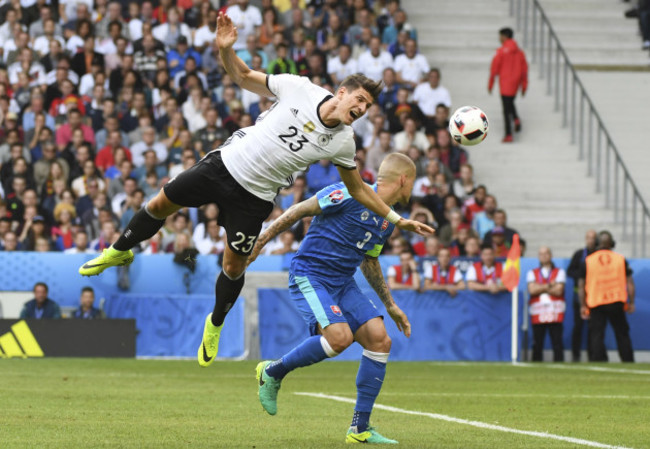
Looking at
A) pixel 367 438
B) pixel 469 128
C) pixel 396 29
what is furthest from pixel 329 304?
pixel 396 29

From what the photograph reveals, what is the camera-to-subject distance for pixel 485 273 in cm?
2120

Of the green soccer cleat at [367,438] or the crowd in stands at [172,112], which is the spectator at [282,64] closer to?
the crowd in stands at [172,112]

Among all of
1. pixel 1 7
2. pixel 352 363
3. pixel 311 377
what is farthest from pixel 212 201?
pixel 1 7

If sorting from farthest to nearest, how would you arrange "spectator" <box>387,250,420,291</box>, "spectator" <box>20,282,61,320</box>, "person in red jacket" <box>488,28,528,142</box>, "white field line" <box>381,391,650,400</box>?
1. "person in red jacket" <box>488,28,528,142</box>
2. "spectator" <box>387,250,420,291</box>
3. "spectator" <box>20,282,61,320</box>
4. "white field line" <box>381,391,650,400</box>

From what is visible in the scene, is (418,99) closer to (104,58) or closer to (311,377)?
(104,58)

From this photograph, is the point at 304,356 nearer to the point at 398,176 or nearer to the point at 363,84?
the point at 398,176

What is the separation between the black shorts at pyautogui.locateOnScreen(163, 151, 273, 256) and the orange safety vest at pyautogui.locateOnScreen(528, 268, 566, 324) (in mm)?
12735

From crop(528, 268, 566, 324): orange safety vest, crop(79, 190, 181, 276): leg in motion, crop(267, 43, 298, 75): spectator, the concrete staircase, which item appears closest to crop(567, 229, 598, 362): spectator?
crop(528, 268, 566, 324): orange safety vest

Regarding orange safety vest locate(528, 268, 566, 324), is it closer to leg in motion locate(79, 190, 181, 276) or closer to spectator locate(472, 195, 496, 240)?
spectator locate(472, 195, 496, 240)

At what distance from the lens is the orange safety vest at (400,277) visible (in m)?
21.0

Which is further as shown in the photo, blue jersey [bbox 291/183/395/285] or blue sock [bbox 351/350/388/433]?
blue jersey [bbox 291/183/395/285]

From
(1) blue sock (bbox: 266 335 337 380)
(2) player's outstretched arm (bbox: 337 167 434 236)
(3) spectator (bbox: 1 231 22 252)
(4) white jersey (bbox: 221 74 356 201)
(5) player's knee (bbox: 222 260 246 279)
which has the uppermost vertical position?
(4) white jersey (bbox: 221 74 356 201)

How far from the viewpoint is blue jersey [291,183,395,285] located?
30.8ft

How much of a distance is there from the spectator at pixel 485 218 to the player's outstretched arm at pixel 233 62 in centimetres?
1401
